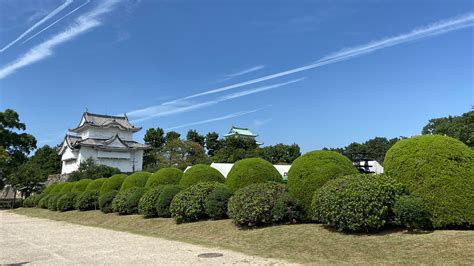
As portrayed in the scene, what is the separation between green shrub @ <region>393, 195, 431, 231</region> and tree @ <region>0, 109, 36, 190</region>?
1643 inches

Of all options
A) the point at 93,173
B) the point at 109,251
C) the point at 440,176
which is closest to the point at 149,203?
the point at 109,251

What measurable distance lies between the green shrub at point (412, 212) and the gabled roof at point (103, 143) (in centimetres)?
5493

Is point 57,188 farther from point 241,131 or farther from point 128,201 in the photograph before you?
point 241,131

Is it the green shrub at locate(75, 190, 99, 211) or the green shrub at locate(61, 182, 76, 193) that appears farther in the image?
the green shrub at locate(61, 182, 76, 193)

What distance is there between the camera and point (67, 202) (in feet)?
92.4

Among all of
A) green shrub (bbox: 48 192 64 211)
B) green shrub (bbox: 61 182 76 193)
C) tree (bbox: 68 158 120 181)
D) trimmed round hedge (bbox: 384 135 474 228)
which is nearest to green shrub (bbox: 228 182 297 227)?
trimmed round hedge (bbox: 384 135 474 228)

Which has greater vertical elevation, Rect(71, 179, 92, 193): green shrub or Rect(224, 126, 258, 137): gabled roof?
Rect(224, 126, 258, 137): gabled roof

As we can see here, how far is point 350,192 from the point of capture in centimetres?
977

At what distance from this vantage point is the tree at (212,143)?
7625 cm

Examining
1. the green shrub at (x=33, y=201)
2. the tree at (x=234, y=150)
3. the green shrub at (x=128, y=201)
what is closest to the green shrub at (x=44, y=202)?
the green shrub at (x=33, y=201)

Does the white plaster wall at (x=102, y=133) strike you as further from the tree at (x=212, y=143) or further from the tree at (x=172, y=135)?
the tree at (x=212, y=143)

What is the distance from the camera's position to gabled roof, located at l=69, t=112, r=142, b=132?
6169 cm

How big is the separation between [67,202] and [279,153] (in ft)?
159

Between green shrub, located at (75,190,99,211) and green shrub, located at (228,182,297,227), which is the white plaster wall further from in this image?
green shrub, located at (228,182,297,227)
